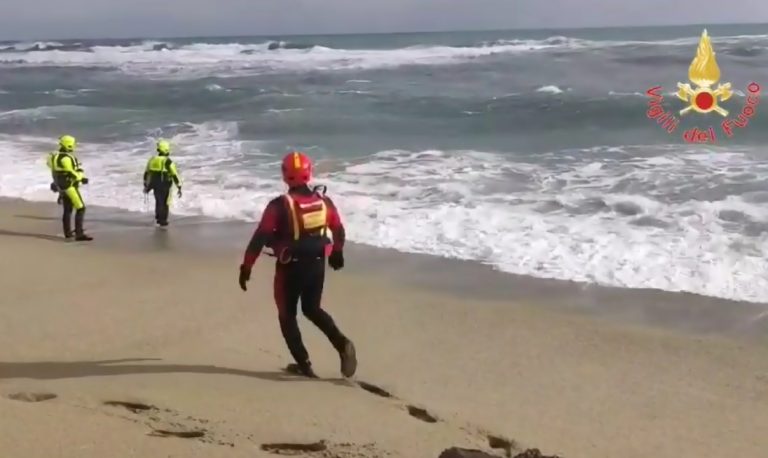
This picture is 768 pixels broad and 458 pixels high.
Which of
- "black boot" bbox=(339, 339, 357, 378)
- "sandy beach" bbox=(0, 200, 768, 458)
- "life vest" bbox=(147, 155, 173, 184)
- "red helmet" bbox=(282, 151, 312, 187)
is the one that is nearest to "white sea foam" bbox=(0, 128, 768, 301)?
"sandy beach" bbox=(0, 200, 768, 458)

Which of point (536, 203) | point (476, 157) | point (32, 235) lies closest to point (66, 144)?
point (32, 235)

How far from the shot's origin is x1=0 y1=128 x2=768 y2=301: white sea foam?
8.03 meters

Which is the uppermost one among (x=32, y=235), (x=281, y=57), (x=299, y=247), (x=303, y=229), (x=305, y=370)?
(x=281, y=57)

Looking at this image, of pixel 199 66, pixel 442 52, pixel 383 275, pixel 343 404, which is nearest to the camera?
pixel 343 404

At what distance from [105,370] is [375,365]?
171 centimetres

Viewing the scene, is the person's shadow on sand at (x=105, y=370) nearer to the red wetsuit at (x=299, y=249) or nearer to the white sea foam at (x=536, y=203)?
the red wetsuit at (x=299, y=249)

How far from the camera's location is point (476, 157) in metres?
15.5

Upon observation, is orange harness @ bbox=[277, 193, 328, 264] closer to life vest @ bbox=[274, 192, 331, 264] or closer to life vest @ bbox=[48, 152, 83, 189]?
life vest @ bbox=[274, 192, 331, 264]

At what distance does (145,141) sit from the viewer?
63.3 ft

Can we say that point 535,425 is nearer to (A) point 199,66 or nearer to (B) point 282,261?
(B) point 282,261

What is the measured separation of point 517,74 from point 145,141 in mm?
20265

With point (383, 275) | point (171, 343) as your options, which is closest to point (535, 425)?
point (171, 343)

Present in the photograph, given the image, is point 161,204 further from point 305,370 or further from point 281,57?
point 281,57

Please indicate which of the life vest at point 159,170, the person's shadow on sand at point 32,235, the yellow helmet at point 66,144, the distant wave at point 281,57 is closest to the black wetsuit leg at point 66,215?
the person's shadow on sand at point 32,235
